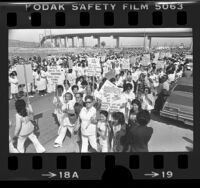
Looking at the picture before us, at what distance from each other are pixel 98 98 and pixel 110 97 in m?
0.15

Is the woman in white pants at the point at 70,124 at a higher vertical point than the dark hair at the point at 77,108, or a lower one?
lower

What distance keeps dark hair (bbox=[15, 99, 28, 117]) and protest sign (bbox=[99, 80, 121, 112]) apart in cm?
93

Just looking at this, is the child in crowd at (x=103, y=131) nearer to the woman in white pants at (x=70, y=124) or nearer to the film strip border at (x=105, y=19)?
→ the woman in white pants at (x=70, y=124)

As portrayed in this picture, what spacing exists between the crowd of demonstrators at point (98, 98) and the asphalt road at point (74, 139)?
0.06 metres

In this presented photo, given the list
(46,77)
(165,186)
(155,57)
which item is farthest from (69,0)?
(165,186)

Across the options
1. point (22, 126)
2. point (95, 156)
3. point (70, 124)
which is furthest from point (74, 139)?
point (22, 126)

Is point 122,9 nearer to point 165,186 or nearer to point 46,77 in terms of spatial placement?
point 46,77

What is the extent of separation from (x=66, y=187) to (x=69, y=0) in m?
2.25

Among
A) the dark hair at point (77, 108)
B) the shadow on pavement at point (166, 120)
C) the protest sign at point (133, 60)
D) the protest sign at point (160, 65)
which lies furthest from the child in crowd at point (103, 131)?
the protest sign at point (160, 65)

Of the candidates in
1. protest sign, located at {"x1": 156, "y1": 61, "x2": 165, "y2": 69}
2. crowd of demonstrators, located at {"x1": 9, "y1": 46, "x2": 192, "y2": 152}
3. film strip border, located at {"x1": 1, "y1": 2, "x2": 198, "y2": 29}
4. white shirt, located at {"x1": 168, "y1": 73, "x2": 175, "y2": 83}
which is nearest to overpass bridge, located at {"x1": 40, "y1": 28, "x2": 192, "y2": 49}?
film strip border, located at {"x1": 1, "y1": 2, "x2": 198, "y2": 29}

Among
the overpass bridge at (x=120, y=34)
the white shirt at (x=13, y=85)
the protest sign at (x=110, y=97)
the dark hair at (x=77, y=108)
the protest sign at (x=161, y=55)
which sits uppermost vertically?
the overpass bridge at (x=120, y=34)

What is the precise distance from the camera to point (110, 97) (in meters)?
4.66

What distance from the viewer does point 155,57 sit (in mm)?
4715

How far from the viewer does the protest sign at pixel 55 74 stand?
4664 mm
